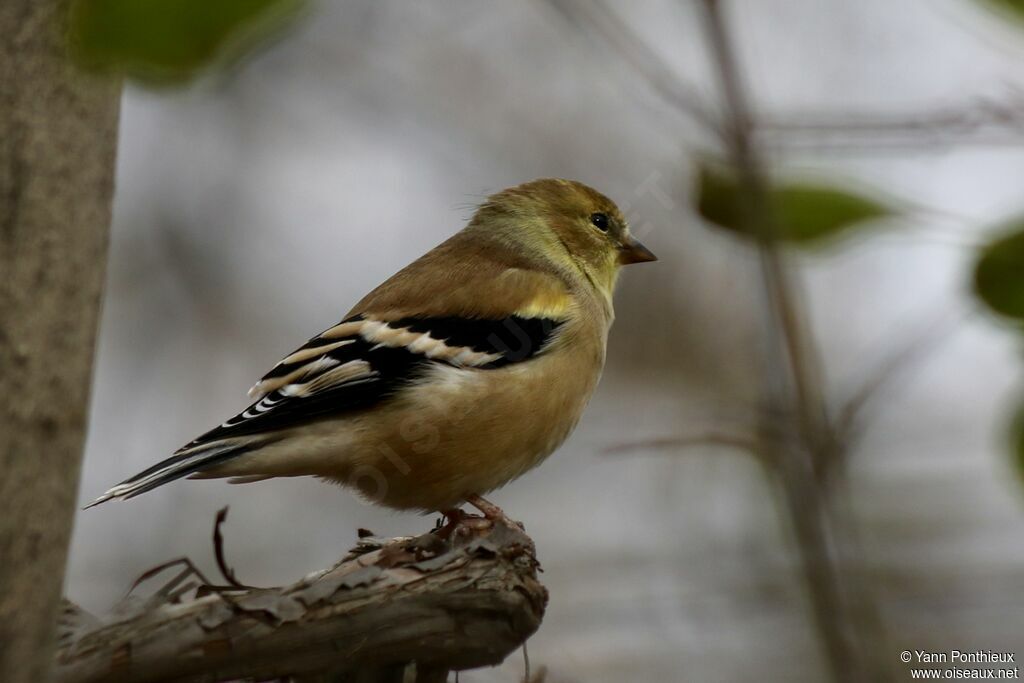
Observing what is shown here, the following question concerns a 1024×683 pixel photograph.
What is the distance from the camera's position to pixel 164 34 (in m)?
1.03

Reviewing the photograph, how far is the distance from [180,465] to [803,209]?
2.14m

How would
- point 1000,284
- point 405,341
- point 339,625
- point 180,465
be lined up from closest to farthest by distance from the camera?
point 1000,284
point 339,625
point 180,465
point 405,341

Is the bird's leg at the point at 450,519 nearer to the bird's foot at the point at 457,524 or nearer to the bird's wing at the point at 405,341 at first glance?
the bird's foot at the point at 457,524

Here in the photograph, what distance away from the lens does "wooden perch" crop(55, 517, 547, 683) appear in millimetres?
1871

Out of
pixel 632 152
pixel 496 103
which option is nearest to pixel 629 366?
pixel 632 152

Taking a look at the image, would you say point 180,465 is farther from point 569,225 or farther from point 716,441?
point 569,225

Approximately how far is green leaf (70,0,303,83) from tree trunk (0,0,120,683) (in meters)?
0.78

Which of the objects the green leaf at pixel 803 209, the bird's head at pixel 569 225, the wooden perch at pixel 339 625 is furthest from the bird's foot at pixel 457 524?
the green leaf at pixel 803 209

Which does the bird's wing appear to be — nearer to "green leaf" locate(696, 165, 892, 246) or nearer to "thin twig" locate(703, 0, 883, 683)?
"green leaf" locate(696, 165, 892, 246)

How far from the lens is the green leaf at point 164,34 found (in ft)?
3.27

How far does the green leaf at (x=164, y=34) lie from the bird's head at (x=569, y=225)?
12.4 ft

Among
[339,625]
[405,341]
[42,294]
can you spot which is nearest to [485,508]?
[405,341]

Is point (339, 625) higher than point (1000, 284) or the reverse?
the reverse

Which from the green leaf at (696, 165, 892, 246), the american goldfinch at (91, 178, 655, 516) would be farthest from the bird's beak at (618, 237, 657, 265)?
the green leaf at (696, 165, 892, 246)
